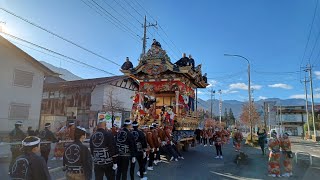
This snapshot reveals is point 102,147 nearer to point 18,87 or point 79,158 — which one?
point 79,158

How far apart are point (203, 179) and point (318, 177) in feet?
14.3

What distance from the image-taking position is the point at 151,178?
340 inches

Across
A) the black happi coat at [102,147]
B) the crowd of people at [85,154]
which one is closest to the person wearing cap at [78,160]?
the crowd of people at [85,154]

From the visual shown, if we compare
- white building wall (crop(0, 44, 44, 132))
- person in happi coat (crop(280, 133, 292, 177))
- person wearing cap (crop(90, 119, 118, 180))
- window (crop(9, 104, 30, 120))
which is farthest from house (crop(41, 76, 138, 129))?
person wearing cap (crop(90, 119, 118, 180))

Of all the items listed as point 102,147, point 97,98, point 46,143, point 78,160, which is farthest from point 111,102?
point 78,160

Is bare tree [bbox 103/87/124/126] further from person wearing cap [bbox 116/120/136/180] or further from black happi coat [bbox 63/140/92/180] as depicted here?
black happi coat [bbox 63/140/92/180]

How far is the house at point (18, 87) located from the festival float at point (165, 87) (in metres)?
9.42

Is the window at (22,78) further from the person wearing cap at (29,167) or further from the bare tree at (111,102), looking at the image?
the person wearing cap at (29,167)

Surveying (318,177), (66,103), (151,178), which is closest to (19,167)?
(151,178)

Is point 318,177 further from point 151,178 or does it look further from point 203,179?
point 151,178

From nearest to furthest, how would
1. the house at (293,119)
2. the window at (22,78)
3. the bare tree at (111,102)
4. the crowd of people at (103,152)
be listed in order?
1. the crowd of people at (103,152)
2. the window at (22,78)
3. the bare tree at (111,102)
4. the house at (293,119)

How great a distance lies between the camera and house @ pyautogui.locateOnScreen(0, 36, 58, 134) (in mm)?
18470

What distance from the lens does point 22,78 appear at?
19.9 metres

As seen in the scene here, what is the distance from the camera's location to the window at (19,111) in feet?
62.3
